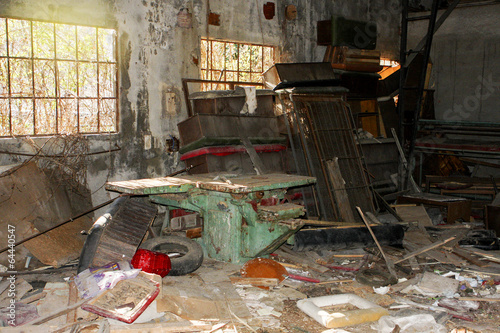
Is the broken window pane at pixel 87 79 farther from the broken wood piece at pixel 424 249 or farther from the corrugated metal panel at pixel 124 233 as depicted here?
the broken wood piece at pixel 424 249

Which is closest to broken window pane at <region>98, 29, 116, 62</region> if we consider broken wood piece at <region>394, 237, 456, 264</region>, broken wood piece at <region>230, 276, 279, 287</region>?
broken wood piece at <region>230, 276, 279, 287</region>

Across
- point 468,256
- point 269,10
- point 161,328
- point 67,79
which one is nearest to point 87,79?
point 67,79

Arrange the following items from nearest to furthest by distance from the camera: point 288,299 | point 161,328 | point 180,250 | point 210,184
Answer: point 161,328 < point 288,299 < point 210,184 < point 180,250

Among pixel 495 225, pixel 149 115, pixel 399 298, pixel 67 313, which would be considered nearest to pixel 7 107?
pixel 149 115

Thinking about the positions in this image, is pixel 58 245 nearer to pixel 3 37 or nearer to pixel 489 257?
pixel 3 37

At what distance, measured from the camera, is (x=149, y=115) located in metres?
6.25

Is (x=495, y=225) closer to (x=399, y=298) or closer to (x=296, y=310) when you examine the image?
(x=399, y=298)

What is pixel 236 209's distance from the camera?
4.84 meters

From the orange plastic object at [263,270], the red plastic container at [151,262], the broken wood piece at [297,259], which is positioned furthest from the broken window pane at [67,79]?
the broken wood piece at [297,259]

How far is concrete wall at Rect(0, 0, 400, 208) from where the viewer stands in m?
5.57

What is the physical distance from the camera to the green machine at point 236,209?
4688 millimetres

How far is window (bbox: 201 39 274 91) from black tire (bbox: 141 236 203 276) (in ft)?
9.25

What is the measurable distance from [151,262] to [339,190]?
3190 millimetres

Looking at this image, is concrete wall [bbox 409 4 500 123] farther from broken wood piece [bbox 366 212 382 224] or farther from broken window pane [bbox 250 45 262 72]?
broken wood piece [bbox 366 212 382 224]
